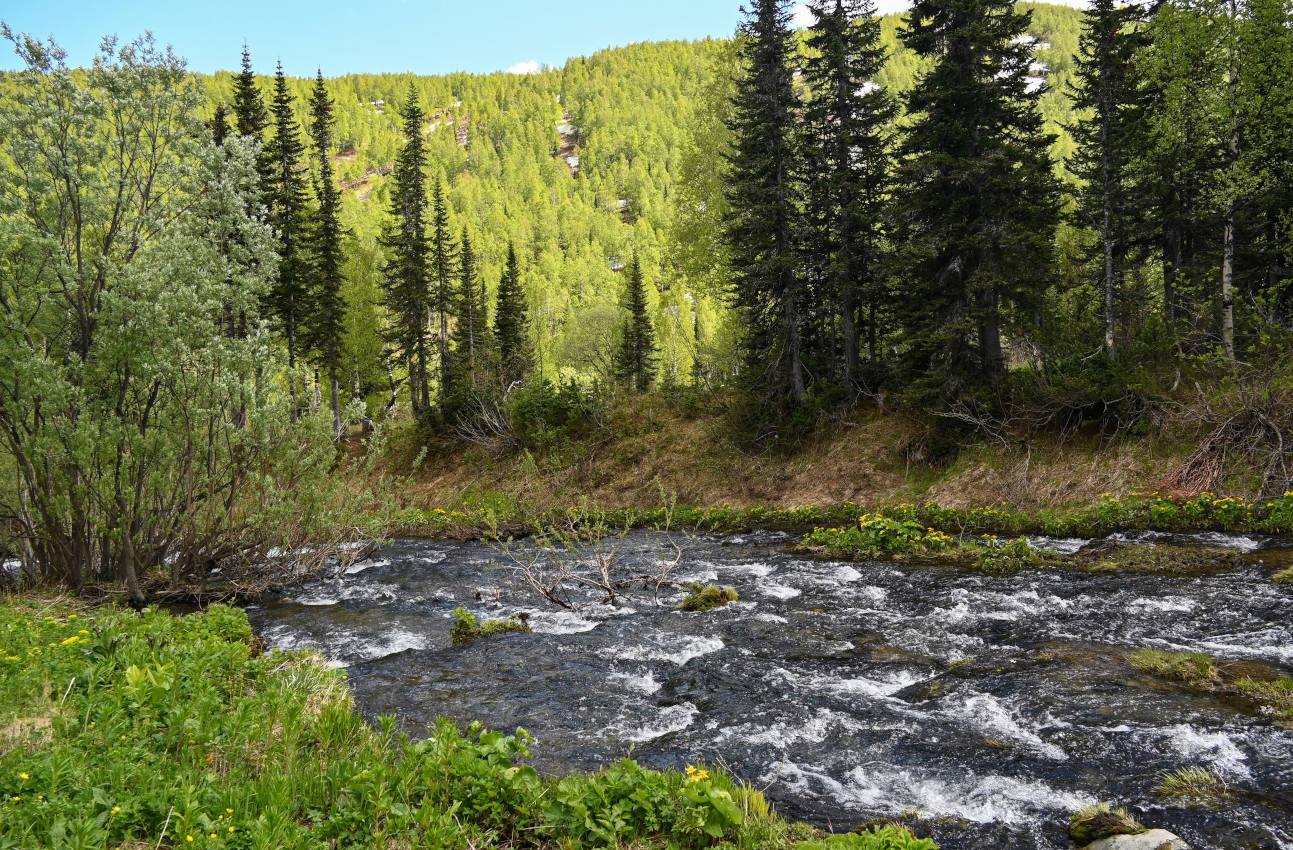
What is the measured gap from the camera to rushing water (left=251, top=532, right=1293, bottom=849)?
4.99 m

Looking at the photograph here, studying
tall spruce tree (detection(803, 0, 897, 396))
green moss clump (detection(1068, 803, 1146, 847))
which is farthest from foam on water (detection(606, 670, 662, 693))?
tall spruce tree (detection(803, 0, 897, 396))

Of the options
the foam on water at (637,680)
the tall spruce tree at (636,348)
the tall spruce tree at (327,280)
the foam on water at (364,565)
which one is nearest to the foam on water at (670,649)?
the foam on water at (637,680)

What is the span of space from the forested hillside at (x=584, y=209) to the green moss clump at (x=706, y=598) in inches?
503

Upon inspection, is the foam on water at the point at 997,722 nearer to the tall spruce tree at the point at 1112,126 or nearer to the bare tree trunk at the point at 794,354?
the bare tree trunk at the point at 794,354

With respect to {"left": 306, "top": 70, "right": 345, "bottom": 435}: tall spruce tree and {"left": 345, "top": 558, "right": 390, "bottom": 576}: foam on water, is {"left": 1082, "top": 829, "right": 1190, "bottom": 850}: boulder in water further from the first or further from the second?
{"left": 306, "top": 70, "right": 345, "bottom": 435}: tall spruce tree

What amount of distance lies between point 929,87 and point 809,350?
9.64 metres

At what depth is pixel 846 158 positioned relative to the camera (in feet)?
73.9

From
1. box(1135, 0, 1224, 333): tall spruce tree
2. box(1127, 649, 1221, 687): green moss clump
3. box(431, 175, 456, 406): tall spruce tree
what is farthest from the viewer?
box(431, 175, 456, 406): tall spruce tree

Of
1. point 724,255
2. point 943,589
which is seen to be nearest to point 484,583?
point 943,589

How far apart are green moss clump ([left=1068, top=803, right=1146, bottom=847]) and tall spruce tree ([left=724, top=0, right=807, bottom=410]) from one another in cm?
1836

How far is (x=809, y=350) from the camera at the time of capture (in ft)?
83.0

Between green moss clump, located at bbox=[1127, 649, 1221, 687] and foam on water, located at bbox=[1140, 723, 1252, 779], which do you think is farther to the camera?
Result: green moss clump, located at bbox=[1127, 649, 1221, 687]

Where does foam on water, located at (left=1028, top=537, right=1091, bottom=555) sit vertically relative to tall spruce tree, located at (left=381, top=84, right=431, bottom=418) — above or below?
below

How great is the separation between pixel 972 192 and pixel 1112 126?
437 inches
